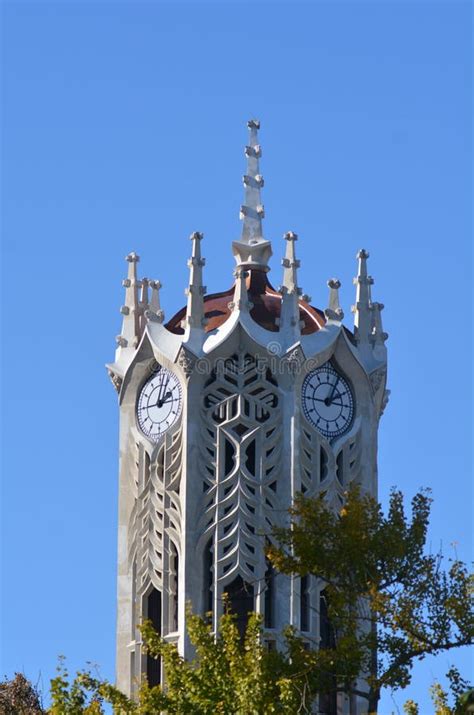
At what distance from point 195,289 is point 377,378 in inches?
205

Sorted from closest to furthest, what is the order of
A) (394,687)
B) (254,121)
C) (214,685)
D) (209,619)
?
1. (394,687)
2. (214,685)
3. (209,619)
4. (254,121)

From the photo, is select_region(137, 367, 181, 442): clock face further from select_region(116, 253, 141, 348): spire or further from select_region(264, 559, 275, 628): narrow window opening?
select_region(264, 559, 275, 628): narrow window opening

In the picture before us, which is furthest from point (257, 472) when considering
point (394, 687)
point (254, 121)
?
point (394, 687)

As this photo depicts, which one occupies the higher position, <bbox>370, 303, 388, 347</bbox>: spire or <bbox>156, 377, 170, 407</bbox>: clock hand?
<bbox>370, 303, 388, 347</bbox>: spire

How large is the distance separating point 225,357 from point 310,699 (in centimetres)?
1965

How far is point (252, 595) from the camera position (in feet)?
215

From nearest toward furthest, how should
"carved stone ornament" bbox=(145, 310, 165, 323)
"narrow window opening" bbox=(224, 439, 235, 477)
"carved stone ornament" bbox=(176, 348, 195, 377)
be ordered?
"carved stone ornament" bbox=(176, 348, 195, 377) → "narrow window opening" bbox=(224, 439, 235, 477) → "carved stone ornament" bbox=(145, 310, 165, 323)

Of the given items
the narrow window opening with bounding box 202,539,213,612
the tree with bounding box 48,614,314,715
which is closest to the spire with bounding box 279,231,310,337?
the narrow window opening with bounding box 202,539,213,612

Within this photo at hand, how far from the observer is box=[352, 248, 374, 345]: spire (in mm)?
69312

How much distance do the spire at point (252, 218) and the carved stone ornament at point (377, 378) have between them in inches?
162

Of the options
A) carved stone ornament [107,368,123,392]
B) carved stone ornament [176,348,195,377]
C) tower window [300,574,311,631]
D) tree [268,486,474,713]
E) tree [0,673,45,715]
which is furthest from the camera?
carved stone ornament [107,368,123,392]

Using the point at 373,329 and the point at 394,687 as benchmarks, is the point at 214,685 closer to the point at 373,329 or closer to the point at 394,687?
the point at 394,687

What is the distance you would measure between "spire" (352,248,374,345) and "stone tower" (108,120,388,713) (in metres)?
0.17

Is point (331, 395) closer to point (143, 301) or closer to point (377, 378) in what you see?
point (377, 378)
